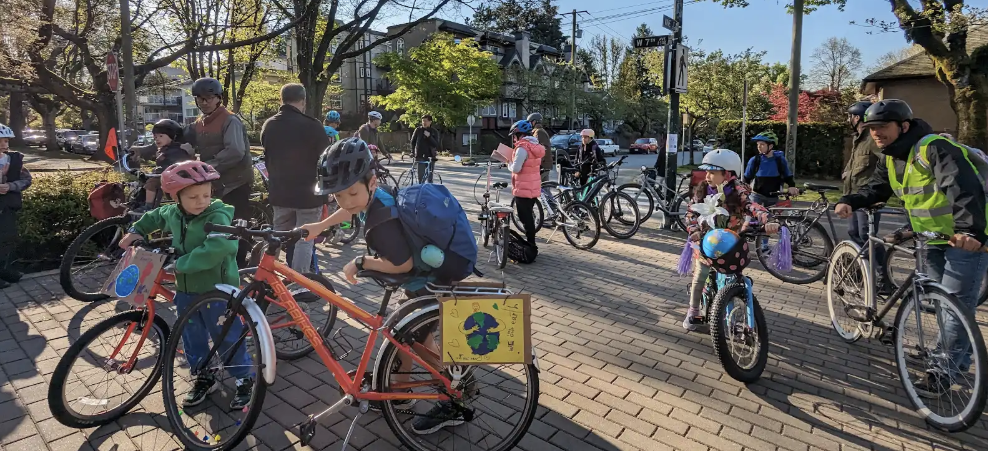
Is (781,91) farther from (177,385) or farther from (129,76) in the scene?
(177,385)

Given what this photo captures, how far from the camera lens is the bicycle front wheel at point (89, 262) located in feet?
17.0

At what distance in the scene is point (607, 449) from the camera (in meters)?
3.00

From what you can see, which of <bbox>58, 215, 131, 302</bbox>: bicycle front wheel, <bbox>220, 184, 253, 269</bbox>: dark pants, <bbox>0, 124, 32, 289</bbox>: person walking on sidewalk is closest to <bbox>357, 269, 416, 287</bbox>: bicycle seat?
<bbox>220, 184, 253, 269</bbox>: dark pants

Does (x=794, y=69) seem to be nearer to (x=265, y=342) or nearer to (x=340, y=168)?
(x=340, y=168)

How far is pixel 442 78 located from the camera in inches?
1366

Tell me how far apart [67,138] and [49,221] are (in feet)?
129

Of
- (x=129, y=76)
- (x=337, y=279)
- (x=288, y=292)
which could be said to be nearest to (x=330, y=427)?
(x=288, y=292)

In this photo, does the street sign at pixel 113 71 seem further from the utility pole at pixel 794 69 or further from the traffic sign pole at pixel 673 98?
the utility pole at pixel 794 69

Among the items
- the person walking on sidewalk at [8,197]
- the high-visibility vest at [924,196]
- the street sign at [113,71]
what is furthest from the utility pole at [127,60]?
the high-visibility vest at [924,196]

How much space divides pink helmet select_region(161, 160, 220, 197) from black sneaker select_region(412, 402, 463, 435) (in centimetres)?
184

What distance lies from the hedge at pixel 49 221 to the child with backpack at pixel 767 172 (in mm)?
8324

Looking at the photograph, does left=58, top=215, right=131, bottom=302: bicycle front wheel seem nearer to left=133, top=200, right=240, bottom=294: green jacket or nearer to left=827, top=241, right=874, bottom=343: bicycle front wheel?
left=133, top=200, right=240, bottom=294: green jacket

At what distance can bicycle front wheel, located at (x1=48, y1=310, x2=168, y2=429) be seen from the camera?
3029 mm

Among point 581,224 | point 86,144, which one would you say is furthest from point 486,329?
point 86,144
